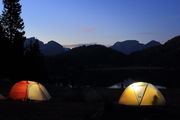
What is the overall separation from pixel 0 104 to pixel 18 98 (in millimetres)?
2935

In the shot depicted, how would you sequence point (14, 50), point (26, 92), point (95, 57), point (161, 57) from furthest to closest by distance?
point (95, 57), point (161, 57), point (14, 50), point (26, 92)

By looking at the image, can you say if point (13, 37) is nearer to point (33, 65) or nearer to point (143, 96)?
point (33, 65)

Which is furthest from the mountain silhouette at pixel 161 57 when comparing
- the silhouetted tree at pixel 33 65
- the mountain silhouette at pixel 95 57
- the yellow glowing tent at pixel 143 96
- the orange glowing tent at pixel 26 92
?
the orange glowing tent at pixel 26 92

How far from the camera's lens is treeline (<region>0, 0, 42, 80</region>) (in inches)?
2084

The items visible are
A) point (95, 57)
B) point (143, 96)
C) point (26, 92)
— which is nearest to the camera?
point (143, 96)

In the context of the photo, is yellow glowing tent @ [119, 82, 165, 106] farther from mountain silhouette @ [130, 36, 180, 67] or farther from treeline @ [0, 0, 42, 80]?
mountain silhouette @ [130, 36, 180, 67]

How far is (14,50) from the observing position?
54594mm

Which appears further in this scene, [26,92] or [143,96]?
[26,92]

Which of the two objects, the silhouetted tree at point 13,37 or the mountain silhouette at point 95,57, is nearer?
the silhouetted tree at point 13,37

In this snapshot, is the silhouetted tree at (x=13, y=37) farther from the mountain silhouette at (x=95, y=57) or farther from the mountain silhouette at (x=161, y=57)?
the mountain silhouette at (x=95, y=57)

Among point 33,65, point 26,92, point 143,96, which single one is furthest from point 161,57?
point 143,96

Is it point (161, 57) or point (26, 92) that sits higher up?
point (161, 57)

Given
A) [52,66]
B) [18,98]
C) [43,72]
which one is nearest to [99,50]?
[52,66]

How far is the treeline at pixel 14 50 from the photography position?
174 ft
